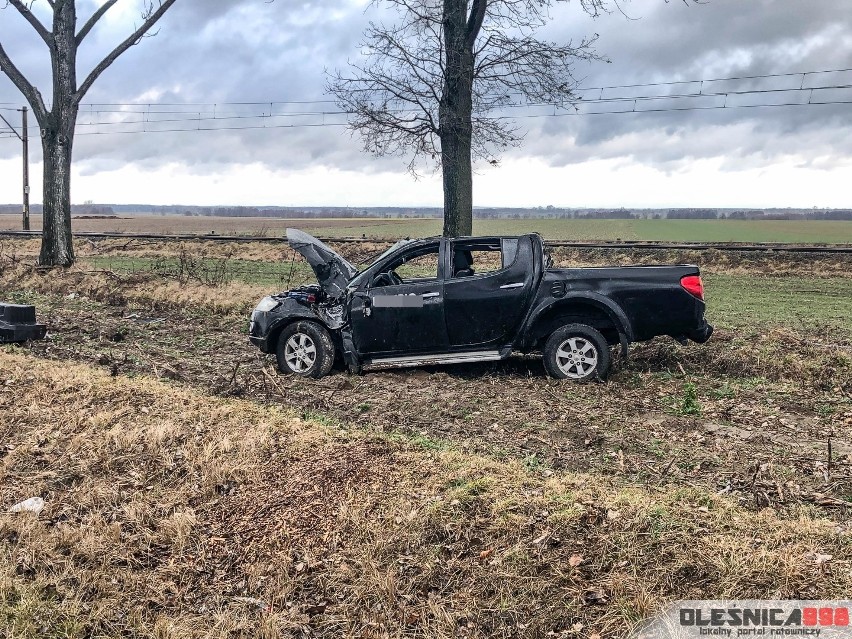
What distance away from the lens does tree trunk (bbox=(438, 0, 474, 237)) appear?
16.1m

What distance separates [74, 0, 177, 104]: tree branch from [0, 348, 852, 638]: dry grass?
17.3 meters

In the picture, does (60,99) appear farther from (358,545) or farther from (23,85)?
(358,545)

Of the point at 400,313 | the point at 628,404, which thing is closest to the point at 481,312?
the point at 400,313

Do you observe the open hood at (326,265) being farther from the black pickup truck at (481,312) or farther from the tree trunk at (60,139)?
the tree trunk at (60,139)

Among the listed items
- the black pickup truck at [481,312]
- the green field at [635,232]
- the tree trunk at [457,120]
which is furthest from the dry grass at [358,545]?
the green field at [635,232]

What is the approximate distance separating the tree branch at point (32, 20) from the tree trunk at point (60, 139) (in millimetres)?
286

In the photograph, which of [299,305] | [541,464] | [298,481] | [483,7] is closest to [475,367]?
[299,305]

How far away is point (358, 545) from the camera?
4512 mm

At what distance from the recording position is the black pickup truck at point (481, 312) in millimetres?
8445

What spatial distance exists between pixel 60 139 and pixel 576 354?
17.6m

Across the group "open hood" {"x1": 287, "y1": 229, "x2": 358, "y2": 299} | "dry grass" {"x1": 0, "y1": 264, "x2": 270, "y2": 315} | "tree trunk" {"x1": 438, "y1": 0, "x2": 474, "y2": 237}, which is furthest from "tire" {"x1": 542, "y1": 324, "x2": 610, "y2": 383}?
"tree trunk" {"x1": 438, "y1": 0, "x2": 474, "y2": 237}

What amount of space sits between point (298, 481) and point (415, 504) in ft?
3.31

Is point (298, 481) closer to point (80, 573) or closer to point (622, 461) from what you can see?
point (80, 573)

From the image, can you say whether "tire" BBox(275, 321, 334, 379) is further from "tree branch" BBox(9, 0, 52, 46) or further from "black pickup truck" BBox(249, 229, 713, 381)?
"tree branch" BBox(9, 0, 52, 46)
